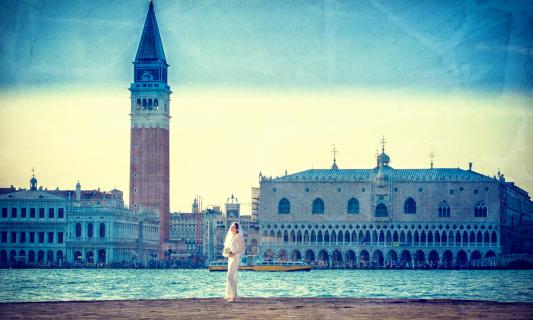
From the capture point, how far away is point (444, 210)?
117 m

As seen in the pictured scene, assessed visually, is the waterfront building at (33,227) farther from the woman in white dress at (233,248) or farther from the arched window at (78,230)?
the woman in white dress at (233,248)

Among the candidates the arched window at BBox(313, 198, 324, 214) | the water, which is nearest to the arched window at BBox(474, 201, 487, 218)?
the arched window at BBox(313, 198, 324, 214)

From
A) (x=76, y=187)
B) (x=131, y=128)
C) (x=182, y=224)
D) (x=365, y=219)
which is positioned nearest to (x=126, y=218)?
(x=76, y=187)

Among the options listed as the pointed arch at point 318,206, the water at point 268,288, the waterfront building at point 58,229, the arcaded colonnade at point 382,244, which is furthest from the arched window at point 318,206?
the water at point 268,288

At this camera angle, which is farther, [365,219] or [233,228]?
[365,219]

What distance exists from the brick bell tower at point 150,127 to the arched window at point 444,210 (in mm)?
31553

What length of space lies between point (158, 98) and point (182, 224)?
207 ft

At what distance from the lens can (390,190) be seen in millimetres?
116688

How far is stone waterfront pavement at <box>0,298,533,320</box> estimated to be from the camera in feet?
75.4

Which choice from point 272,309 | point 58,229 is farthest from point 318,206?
point 272,309

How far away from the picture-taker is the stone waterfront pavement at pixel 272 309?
75.4 ft

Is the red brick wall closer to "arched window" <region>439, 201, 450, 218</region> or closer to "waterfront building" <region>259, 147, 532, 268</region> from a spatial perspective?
"waterfront building" <region>259, 147, 532, 268</region>

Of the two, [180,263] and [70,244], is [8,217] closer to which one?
[70,244]

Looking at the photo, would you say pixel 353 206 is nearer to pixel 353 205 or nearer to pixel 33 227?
pixel 353 205
